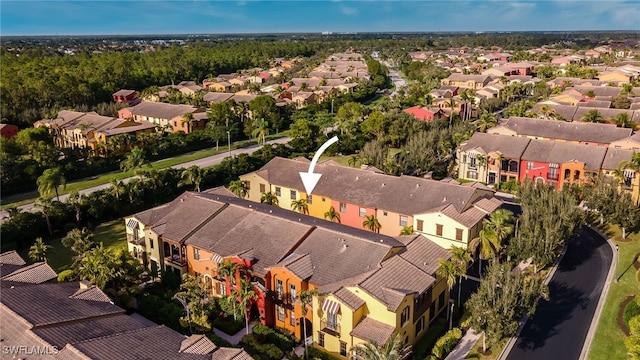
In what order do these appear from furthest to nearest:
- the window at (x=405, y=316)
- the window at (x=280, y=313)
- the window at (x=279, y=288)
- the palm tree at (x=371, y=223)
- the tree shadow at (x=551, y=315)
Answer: the palm tree at (x=371, y=223), the window at (x=280, y=313), the window at (x=279, y=288), the tree shadow at (x=551, y=315), the window at (x=405, y=316)

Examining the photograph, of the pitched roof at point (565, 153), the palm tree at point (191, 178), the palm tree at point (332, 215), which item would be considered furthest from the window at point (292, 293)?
the pitched roof at point (565, 153)

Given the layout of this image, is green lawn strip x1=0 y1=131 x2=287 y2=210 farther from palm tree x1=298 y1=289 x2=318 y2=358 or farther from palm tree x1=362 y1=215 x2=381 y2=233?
palm tree x1=298 y1=289 x2=318 y2=358

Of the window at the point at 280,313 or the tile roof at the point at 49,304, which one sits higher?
the tile roof at the point at 49,304

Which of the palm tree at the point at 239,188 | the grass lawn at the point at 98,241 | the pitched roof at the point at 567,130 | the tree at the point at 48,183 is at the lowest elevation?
the grass lawn at the point at 98,241

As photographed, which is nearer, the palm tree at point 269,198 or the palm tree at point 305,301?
the palm tree at point 305,301

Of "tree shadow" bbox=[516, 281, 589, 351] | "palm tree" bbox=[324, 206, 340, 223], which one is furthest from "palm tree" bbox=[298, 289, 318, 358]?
"palm tree" bbox=[324, 206, 340, 223]

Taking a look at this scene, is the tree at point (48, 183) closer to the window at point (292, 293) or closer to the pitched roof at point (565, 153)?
the window at point (292, 293)

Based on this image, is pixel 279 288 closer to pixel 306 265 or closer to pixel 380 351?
pixel 306 265

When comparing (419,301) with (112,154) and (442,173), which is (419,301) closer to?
(442,173)
